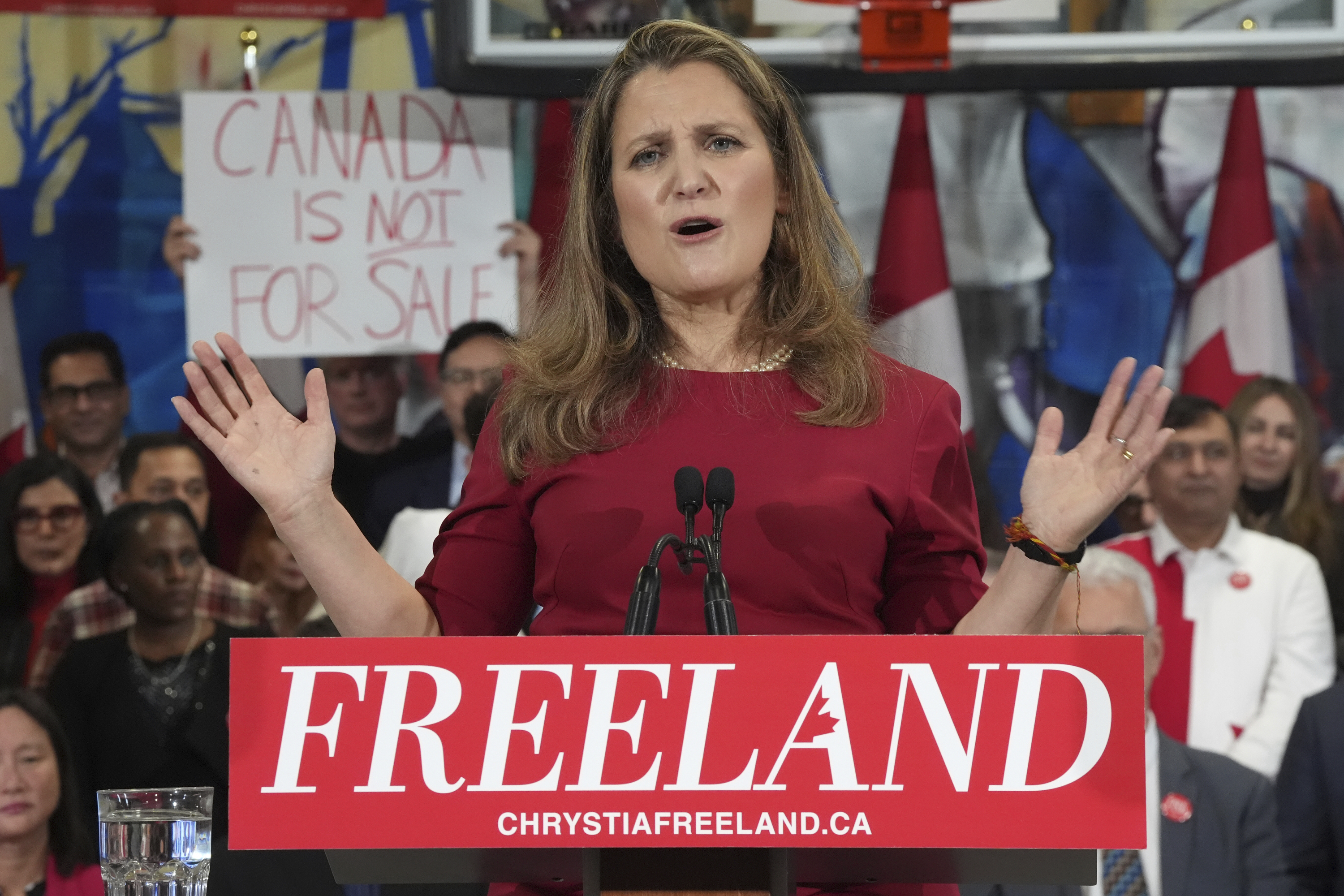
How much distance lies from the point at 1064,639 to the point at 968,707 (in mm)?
82

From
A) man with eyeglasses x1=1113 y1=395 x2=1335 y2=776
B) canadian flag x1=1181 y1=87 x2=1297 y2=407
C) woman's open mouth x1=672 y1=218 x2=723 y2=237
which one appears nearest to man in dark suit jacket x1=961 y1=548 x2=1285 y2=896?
man with eyeglasses x1=1113 y1=395 x2=1335 y2=776

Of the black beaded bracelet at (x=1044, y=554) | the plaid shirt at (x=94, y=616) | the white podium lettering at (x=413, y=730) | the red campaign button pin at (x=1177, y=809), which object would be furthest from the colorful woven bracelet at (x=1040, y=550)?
the plaid shirt at (x=94, y=616)

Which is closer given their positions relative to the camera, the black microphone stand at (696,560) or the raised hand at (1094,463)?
the black microphone stand at (696,560)

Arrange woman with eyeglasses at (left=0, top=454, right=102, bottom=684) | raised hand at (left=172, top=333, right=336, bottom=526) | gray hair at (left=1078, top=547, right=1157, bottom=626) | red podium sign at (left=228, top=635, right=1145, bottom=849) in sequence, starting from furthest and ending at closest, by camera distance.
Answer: woman with eyeglasses at (left=0, top=454, right=102, bottom=684) < gray hair at (left=1078, top=547, right=1157, bottom=626) < raised hand at (left=172, top=333, right=336, bottom=526) < red podium sign at (left=228, top=635, right=1145, bottom=849)

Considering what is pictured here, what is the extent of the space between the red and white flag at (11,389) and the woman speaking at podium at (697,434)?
3055mm

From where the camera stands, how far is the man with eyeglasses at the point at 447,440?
162 inches

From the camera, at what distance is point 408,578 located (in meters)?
4.15

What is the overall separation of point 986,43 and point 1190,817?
175 centimetres

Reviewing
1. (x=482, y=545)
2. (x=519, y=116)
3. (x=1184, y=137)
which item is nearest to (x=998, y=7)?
A: (x=1184, y=137)

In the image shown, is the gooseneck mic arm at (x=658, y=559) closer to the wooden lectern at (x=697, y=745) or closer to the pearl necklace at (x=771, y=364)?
the wooden lectern at (x=697, y=745)

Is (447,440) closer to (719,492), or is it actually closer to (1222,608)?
(1222,608)

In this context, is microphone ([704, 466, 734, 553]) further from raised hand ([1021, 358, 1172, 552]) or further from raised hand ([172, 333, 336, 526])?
raised hand ([172, 333, 336, 526])

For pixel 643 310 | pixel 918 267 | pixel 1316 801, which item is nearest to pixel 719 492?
pixel 643 310

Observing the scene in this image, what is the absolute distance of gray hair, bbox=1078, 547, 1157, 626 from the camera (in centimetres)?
363
